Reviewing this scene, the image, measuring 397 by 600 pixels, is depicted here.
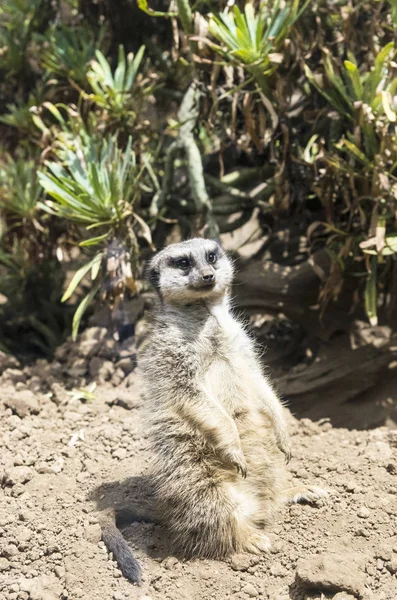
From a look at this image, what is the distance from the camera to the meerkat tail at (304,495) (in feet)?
8.46

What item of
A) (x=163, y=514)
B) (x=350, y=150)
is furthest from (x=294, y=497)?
(x=350, y=150)

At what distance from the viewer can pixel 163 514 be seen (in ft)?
8.12

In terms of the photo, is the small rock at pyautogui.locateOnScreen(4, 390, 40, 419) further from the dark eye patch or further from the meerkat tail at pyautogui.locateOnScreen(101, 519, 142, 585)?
the dark eye patch

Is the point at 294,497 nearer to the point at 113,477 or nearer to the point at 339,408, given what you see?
the point at 113,477

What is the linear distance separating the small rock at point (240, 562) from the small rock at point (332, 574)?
7.9 inches

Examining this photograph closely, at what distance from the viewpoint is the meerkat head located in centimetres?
260

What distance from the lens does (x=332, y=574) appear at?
203 cm

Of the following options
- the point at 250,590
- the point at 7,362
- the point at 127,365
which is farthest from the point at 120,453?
the point at 7,362

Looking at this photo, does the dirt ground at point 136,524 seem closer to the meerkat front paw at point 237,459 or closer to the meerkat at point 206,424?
the meerkat at point 206,424

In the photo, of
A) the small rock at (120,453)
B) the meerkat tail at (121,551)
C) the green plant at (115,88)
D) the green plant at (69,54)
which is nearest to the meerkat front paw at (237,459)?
the meerkat tail at (121,551)

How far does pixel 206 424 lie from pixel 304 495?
56cm

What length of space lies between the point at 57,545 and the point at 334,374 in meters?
2.10

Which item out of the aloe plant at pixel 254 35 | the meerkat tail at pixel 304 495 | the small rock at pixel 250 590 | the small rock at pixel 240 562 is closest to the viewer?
the small rock at pixel 250 590

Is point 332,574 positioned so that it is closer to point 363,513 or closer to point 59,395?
point 363,513
